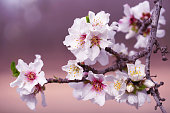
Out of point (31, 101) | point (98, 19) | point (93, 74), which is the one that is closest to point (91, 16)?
point (98, 19)

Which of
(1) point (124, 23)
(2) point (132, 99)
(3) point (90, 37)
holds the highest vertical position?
(1) point (124, 23)

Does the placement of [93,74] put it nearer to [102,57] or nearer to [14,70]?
[102,57]

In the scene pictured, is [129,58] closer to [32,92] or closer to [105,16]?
[105,16]

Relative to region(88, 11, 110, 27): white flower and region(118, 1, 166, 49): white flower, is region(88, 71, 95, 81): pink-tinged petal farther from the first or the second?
region(118, 1, 166, 49): white flower

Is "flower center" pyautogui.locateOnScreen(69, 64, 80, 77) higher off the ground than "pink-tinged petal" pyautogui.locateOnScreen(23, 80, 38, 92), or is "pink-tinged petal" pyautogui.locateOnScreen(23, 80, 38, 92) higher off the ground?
"flower center" pyautogui.locateOnScreen(69, 64, 80, 77)

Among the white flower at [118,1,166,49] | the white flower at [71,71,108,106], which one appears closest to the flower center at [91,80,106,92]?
the white flower at [71,71,108,106]

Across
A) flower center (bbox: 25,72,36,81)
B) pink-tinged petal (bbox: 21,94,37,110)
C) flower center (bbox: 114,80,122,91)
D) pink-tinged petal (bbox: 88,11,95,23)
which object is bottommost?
pink-tinged petal (bbox: 21,94,37,110)

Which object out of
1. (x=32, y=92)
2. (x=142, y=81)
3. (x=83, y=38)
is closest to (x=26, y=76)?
(x=32, y=92)
